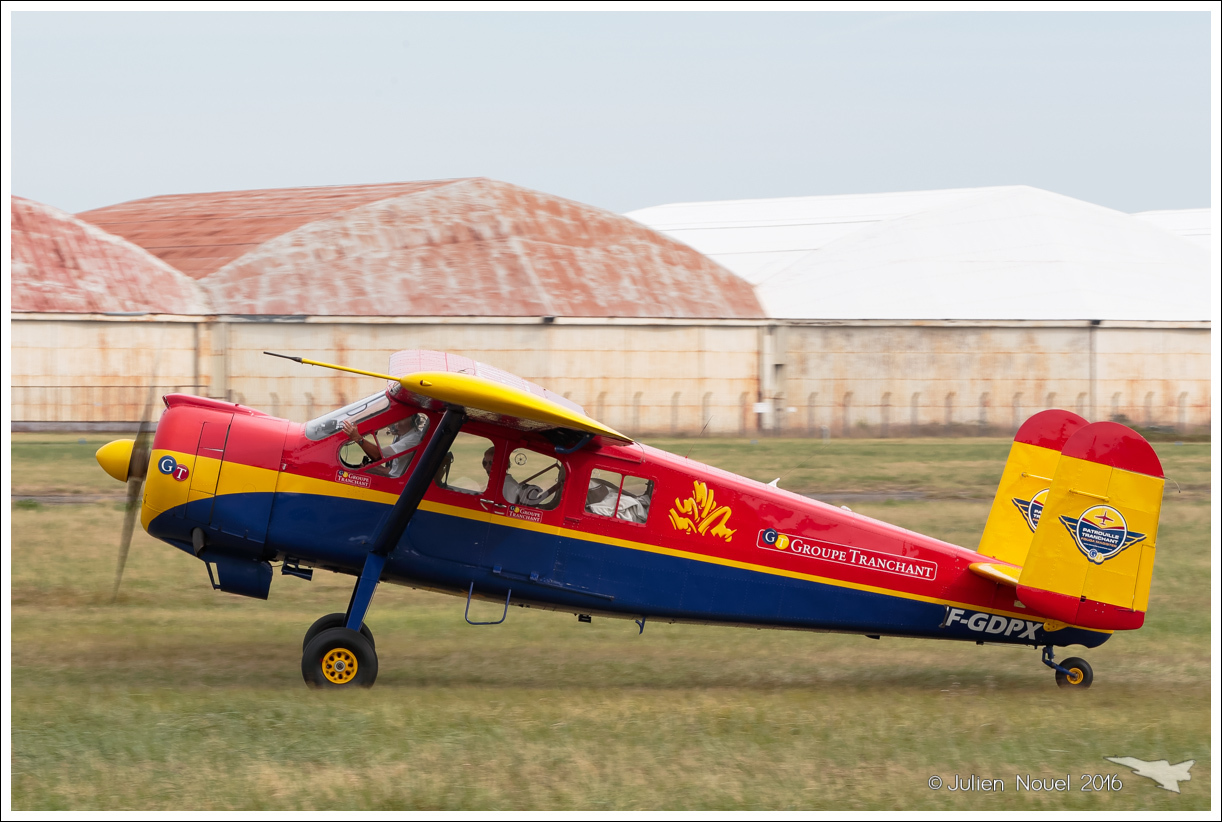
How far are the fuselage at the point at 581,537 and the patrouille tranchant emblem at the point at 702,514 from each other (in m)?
0.01

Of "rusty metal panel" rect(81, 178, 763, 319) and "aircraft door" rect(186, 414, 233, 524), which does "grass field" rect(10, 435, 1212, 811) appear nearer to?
"aircraft door" rect(186, 414, 233, 524)

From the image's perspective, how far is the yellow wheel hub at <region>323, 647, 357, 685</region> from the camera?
9.87 m

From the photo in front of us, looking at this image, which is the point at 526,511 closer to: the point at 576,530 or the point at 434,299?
the point at 576,530

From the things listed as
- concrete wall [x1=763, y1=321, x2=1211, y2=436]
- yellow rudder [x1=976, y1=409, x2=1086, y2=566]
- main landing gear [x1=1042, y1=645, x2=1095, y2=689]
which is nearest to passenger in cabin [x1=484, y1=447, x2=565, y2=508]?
yellow rudder [x1=976, y1=409, x2=1086, y2=566]

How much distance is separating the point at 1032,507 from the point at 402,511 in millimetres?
6343

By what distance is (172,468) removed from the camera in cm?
991

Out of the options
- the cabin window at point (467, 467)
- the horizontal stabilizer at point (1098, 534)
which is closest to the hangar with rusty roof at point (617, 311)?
the cabin window at point (467, 467)

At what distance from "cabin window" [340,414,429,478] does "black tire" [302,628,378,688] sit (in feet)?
4.76

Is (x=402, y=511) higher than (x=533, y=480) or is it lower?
lower

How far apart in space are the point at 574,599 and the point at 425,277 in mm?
43251

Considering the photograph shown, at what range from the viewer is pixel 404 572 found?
10.2 m

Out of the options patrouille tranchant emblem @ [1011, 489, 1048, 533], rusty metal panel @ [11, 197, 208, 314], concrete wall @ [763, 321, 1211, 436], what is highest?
patrouille tranchant emblem @ [1011, 489, 1048, 533]

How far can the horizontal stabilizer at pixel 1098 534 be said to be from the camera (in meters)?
10.2

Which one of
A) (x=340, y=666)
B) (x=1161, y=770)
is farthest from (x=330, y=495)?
(x=1161, y=770)
